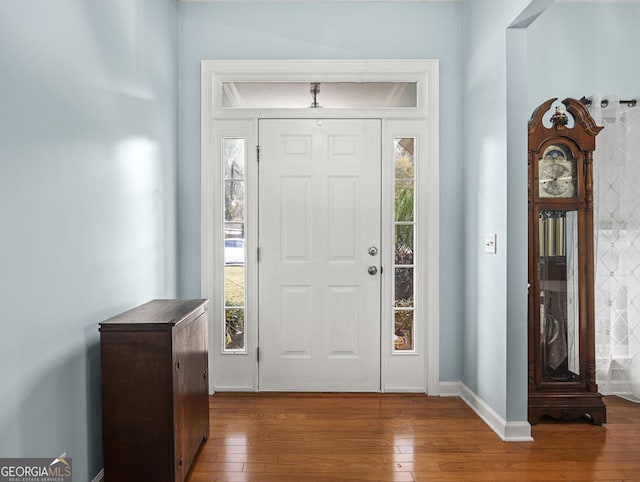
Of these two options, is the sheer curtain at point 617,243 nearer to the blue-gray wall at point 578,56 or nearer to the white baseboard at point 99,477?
the blue-gray wall at point 578,56

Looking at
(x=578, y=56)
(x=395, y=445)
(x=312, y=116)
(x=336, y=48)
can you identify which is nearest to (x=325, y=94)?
(x=312, y=116)

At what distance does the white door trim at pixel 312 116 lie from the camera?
344 cm

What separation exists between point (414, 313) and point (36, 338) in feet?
8.30

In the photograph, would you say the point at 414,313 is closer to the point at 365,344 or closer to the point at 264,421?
the point at 365,344

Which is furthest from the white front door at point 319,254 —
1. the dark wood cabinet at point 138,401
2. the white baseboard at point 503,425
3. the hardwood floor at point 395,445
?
the dark wood cabinet at point 138,401

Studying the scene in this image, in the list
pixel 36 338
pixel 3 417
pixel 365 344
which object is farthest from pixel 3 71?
pixel 365 344

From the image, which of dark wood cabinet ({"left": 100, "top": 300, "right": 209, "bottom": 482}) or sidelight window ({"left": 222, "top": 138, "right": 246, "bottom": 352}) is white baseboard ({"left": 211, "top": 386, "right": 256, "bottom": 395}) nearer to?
sidelight window ({"left": 222, "top": 138, "right": 246, "bottom": 352})

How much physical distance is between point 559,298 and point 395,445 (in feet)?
4.50

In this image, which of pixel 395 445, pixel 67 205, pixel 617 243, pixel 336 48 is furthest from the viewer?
pixel 336 48

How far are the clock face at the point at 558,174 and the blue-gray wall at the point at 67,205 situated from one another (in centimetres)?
244

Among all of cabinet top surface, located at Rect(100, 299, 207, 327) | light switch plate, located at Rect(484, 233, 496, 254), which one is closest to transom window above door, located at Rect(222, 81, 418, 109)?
light switch plate, located at Rect(484, 233, 496, 254)

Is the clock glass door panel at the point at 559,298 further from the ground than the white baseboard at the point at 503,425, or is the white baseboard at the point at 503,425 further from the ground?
the clock glass door panel at the point at 559,298

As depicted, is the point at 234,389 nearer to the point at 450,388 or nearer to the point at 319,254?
the point at 319,254

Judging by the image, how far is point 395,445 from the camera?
263 cm
